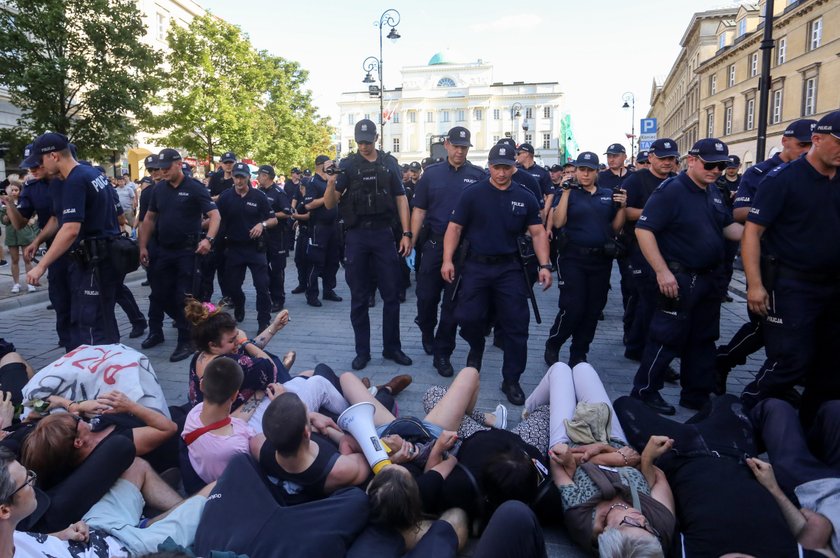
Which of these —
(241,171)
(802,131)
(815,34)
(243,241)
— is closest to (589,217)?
(802,131)

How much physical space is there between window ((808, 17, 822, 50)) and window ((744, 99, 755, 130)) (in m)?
8.58

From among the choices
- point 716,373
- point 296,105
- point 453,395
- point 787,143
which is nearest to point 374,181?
point 453,395

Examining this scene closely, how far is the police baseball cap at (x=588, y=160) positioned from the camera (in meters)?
5.66

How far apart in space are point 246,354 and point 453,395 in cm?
145

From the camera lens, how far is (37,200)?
5703 mm

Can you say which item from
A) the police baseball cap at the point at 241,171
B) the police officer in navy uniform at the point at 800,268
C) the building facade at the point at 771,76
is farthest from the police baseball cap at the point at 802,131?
the building facade at the point at 771,76

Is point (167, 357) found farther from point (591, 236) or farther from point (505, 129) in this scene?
point (505, 129)

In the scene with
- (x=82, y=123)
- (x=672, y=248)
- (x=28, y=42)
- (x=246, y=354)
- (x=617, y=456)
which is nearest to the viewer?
(x=617, y=456)

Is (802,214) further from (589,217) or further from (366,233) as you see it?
(366,233)

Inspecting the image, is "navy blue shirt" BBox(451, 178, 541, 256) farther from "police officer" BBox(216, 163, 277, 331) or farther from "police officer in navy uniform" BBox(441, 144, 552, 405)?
"police officer" BBox(216, 163, 277, 331)

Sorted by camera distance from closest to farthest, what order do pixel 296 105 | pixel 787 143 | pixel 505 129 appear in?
pixel 787 143, pixel 296 105, pixel 505 129

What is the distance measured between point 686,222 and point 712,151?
55 centimetres

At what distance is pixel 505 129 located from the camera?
92188mm

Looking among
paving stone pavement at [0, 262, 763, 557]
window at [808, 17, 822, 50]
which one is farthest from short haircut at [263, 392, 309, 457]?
window at [808, 17, 822, 50]
